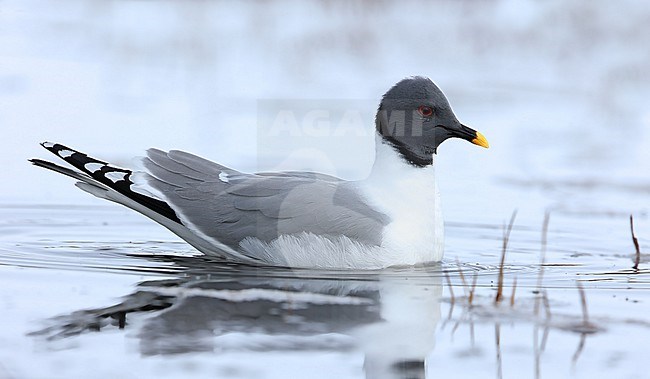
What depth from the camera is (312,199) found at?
7004 mm

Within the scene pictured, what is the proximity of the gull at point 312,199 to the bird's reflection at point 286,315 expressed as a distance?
8.5 inches

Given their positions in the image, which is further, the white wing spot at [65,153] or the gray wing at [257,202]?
the white wing spot at [65,153]

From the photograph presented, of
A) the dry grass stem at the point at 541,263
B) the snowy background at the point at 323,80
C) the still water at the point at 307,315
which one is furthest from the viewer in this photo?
the snowy background at the point at 323,80

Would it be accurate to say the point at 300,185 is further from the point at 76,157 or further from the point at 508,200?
the point at 508,200

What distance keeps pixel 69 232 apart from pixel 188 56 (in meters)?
4.69

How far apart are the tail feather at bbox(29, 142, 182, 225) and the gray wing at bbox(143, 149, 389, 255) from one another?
8 cm

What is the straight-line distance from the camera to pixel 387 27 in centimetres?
1322

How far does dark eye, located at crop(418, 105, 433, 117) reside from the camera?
24.1 ft

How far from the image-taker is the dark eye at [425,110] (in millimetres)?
7332

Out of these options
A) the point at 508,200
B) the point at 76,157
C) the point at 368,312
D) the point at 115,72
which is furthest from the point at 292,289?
the point at 115,72

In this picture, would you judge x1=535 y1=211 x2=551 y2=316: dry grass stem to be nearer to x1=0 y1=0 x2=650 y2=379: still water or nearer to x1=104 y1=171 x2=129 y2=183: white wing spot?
x1=0 y1=0 x2=650 y2=379: still water

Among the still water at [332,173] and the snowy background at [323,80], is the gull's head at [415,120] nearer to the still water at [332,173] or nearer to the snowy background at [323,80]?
the still water at [332,173]

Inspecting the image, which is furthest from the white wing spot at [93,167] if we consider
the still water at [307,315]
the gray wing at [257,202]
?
the still water at [307,315]

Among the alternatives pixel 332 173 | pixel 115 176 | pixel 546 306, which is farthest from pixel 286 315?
pixel 332 173
